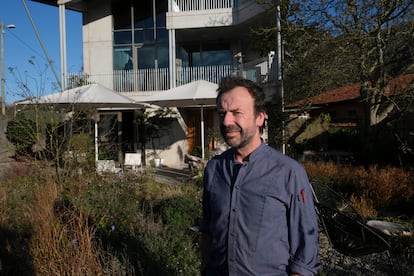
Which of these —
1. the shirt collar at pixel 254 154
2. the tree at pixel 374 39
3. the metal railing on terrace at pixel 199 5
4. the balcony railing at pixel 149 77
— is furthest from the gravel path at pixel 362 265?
the metal railing on terrace at pixel 199 5

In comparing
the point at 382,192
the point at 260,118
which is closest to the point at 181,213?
the point at 260,118

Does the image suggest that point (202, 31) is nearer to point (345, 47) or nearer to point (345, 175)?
point (345, 47)

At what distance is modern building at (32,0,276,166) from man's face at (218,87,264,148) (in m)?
12.9

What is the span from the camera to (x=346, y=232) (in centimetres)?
350

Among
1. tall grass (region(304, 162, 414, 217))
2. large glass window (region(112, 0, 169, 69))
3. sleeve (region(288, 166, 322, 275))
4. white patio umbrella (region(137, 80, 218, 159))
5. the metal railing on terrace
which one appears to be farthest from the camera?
large glass window (region(112, 0, 169, 69))

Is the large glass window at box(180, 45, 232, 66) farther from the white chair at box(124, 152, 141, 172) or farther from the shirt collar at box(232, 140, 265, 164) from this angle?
the shirt collar at box(232, 140, 265, 164)

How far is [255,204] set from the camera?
172 cm

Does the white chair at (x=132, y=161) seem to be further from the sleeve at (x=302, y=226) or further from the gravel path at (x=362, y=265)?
the sleeve at (x=302, y=226)

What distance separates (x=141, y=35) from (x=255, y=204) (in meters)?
16.0

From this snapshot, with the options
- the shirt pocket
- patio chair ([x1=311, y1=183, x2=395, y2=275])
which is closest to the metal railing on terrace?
patio chair ([x1=311, y1=183, x2=395, y2=275])

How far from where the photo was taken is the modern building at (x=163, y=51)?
49.8 feet

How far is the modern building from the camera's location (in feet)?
49.8

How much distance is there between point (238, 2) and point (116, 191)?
11593 mm

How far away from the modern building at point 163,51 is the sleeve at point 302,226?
1313cm
